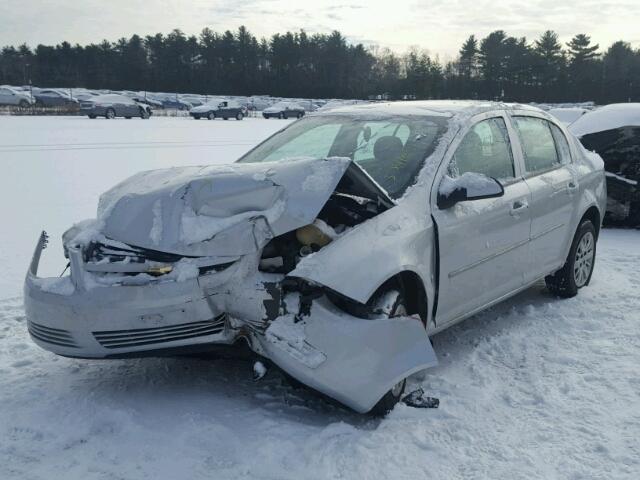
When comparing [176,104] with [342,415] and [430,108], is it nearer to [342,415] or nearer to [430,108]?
[430,108]

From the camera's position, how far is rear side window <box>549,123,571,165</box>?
5.30 m

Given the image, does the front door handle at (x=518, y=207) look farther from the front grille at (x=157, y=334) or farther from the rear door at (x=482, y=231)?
the front grille at (x=157, y=334)

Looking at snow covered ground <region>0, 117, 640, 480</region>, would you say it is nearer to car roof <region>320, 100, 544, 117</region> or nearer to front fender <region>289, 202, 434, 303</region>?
front fender <region>289, 202, 434, 303</region>

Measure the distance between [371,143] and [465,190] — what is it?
2.82ft

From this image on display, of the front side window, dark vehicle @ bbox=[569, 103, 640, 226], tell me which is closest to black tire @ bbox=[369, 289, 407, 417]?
the front side window

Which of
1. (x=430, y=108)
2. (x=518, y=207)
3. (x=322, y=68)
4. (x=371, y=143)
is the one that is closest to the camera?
(x=371, y=143)

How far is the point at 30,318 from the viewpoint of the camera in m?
3.32

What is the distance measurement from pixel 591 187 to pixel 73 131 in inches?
784

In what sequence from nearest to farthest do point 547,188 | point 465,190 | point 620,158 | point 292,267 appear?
1. point 292,267
2. point 465,190
3. point 547,188
4. point 620,158

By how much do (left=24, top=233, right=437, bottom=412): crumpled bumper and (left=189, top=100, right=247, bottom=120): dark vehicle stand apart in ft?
120

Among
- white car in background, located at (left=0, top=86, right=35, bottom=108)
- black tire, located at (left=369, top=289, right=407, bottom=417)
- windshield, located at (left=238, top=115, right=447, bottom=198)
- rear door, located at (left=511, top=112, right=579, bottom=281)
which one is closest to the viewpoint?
black tire, located at (left=369, top=289, right=407, bottom=417)

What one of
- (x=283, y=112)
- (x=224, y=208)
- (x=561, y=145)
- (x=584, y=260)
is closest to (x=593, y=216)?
(x=584, y=260)

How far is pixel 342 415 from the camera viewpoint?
331 cm

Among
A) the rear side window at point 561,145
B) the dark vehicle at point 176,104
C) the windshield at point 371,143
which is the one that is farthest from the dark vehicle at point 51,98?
the rear side window at point 561,145
